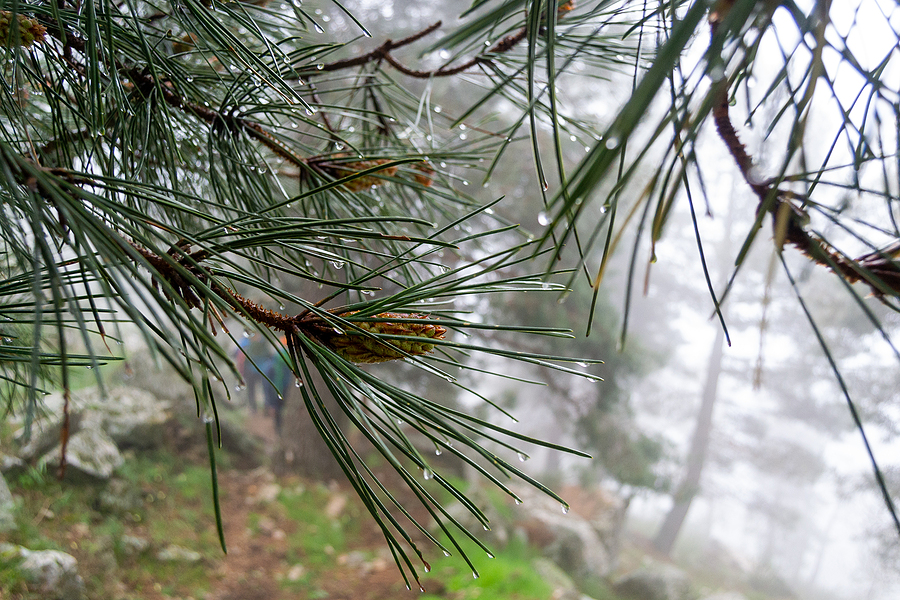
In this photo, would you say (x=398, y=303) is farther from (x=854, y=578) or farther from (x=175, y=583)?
(x=854, y=578)

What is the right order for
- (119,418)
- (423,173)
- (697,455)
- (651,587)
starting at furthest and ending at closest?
(697,455) < (651,587) < (119,418) < (423,173)

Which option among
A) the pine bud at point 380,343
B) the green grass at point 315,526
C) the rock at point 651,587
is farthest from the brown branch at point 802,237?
the rock at point 651,587

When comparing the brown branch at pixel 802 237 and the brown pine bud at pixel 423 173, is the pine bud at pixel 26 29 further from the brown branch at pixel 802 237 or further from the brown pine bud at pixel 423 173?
the brown branch at pixel 802 237

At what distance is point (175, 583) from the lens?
1839 mm

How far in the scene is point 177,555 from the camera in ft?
6.42

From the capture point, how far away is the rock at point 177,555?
1.92 metres

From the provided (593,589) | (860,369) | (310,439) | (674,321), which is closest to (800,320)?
(860,369)

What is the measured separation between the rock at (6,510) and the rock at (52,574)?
200 millimetres

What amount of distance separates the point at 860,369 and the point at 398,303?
871cm

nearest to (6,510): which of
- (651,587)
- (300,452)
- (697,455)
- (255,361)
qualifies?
(300,452)

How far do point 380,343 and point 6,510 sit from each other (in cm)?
190

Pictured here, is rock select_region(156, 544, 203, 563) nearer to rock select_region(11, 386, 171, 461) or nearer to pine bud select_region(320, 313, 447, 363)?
rock select_region(11, 386, 171, 461)

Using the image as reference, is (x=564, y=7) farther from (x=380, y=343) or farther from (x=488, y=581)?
(x=488, y=581)

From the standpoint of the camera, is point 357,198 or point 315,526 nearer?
point 357,198
